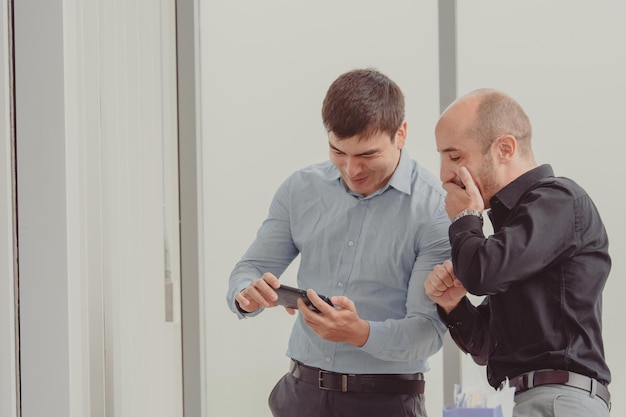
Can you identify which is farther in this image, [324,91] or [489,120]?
[324,91]

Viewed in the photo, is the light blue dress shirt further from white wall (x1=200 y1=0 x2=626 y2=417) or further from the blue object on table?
white wall (x1=200 y1=0 x2=626 y2=417)

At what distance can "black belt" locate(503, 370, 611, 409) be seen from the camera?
1.66 meters


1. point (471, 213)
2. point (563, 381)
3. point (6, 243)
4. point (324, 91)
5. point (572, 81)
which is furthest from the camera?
point (324, 91)

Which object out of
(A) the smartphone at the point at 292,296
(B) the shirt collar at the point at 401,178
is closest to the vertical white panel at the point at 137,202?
(A) the smartphone at the point at 292,296

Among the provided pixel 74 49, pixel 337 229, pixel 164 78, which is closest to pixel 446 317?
pixel 337 229

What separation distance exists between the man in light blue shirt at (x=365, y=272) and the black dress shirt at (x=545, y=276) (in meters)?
0.27

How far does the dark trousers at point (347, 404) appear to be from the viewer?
6.65ft

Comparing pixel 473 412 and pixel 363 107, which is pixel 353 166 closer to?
pixel 363 107

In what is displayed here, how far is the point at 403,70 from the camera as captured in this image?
3299 mm

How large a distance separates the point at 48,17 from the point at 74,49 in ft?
0.39

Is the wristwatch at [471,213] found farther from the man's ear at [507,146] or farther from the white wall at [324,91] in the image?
the white wall at [324,91]

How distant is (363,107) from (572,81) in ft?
4.78

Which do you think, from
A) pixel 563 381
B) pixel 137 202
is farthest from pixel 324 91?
pixel 563 381

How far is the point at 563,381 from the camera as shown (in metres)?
1.66
